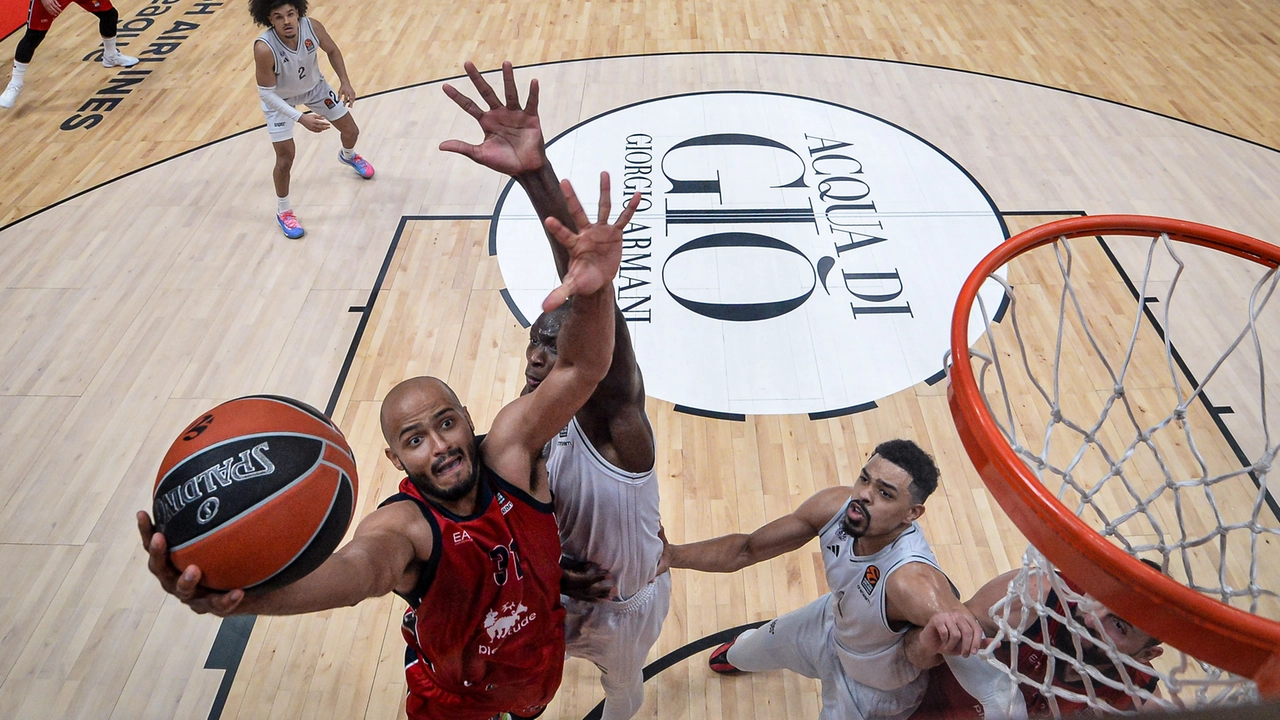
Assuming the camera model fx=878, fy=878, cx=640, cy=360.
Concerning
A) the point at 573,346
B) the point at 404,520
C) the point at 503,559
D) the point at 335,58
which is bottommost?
the point at 335,58

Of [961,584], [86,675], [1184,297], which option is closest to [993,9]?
[1184,297]

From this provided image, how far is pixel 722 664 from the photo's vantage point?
3.20m

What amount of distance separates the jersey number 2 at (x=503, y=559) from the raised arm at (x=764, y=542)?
59 centimetres

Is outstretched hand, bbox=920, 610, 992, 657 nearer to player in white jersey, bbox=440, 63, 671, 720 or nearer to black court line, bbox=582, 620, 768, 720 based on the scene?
player in white jersey, bbox=440, 63, 671, 720

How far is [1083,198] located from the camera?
5523mm

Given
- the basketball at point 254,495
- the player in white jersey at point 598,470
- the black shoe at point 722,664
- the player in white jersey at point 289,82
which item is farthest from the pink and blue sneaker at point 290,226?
the black shoe at point 722,664

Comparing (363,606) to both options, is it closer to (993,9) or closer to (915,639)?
(915,639)

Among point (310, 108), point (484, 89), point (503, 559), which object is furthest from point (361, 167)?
point (503, 559)

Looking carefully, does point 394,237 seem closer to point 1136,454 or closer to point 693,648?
point 693,648

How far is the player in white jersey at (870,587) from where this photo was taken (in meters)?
2.28

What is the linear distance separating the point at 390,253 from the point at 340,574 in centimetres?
371

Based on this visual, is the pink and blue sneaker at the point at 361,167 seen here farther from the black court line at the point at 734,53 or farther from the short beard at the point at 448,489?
the short beard at the point at 448,489

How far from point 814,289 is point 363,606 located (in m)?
2.90

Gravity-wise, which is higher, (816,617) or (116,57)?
(816,617)
